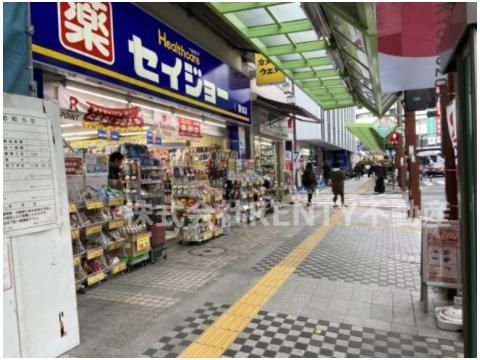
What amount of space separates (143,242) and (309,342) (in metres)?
3.16

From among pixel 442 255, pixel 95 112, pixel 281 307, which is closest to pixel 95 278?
pixel 281 307

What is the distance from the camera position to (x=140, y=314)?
144 inches

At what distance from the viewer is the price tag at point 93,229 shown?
447 cm

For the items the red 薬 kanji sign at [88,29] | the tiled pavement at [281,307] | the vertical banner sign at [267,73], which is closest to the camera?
the tiled pavement at [281,307]

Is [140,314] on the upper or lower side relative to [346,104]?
lower

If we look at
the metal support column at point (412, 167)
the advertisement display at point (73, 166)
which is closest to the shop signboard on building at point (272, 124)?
the metal support column at point (412, 167)

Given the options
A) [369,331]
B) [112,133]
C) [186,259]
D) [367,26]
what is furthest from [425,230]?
[112,133]

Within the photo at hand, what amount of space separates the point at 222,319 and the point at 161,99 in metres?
4.55

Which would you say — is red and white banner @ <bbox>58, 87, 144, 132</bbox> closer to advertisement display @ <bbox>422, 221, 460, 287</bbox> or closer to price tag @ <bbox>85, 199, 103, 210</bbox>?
price tag @ <bbox>85, 199, 103, 210</bbox>

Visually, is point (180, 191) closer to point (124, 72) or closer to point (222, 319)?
point (124, 72)

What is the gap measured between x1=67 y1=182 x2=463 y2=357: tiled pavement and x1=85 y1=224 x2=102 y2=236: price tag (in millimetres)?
725

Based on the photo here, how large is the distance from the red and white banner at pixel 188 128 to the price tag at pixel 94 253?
380 centimetres

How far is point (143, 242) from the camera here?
5.36m

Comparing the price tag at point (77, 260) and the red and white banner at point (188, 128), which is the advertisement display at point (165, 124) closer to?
the red and white banner at point (188, 128)
